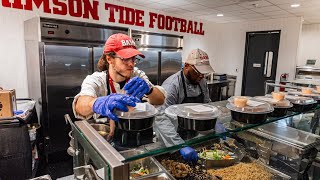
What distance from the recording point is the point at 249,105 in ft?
4.09

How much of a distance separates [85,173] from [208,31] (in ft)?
20.5

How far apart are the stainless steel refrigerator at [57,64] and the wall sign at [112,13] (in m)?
0.40

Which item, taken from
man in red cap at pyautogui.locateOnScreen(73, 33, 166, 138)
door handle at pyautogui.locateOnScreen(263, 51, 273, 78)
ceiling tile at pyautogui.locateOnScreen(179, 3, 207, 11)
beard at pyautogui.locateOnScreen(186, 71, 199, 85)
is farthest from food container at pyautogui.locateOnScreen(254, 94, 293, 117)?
door handle at pyautogui.locateOnScreen(263, 51, 273, 78)

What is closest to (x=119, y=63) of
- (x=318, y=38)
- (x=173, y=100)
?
(x=173, y=100)

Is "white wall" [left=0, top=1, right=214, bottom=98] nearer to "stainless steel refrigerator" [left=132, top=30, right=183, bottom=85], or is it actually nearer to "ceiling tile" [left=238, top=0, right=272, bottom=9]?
"stainless steel refrigerator" [left=132, top=30, right=183, bottom=85]

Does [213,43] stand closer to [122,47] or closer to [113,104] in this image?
[122,47]

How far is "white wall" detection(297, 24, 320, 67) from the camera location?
634 centimetres

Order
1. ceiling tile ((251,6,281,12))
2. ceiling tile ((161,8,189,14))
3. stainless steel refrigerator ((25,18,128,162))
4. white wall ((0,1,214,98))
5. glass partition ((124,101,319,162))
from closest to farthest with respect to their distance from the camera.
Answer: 1. glass partition ((124,101,319,162))
2. stainless steel refrigerator ((25,18,128,162))
3. white wall ((0,1,214,98))
4. ceiling tile ((251,6,281,12))
5. ceiling tile ((161,8,189,14))

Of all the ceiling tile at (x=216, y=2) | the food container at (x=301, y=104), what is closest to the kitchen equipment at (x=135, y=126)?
the food container at (x=301, y=104)

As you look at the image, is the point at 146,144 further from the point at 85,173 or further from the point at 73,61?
→ the point at 73,61

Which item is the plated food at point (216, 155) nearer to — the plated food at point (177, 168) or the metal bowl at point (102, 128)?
the plated food at point (177, 168)

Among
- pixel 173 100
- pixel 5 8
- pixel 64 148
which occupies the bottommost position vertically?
pixel 64 148

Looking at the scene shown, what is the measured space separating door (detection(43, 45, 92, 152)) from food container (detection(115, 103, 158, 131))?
2.64 m

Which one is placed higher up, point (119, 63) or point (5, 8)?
point (5, 8)
